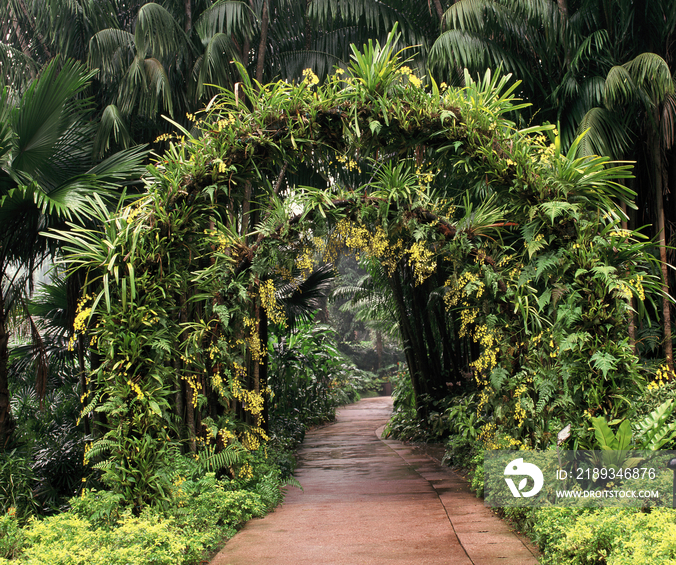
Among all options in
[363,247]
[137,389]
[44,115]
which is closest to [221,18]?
[44,115]

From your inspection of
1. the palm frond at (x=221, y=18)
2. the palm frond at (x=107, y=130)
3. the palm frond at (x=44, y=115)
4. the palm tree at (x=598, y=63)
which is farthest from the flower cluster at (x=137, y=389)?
the palm tree at (x=598, y=63)

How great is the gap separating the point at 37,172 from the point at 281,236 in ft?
8.88

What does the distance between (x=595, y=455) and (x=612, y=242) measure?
170cm

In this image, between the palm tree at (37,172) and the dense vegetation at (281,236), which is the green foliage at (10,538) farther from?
the palm tree at (37,172)

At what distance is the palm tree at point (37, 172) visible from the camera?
483 cm

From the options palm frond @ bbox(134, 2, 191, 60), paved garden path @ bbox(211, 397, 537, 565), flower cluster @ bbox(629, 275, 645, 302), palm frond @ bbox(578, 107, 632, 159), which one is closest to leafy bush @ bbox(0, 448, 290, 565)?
paved garden path @ bbox(211, 397, 537, 565)

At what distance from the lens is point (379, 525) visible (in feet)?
15.5

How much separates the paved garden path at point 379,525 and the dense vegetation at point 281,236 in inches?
12.5

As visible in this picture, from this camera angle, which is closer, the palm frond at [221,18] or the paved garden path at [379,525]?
the paved garden path at [379,525]

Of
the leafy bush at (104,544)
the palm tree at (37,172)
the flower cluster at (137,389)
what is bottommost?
the leafy bush at (104,544)

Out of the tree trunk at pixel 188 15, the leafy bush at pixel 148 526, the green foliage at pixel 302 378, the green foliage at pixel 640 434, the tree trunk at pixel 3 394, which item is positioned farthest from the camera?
the green foliage at pixel 302 378

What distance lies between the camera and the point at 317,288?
910 cm

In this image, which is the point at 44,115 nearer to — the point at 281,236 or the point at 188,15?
the point at 281,236

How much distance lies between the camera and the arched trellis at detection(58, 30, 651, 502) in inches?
170
